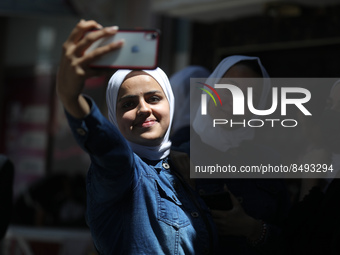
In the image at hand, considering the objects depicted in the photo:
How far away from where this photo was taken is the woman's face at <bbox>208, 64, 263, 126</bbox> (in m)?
2.59

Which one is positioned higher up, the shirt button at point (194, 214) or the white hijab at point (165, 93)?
the white hijab at point (165, 93)

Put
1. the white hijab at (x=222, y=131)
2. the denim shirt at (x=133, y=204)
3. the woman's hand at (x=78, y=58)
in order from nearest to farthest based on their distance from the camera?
1. the woman's hand at (x=78, y=58)
2. the denim shirt at (x=133, y=204)
3. the white hijab at (x=222, y=131)

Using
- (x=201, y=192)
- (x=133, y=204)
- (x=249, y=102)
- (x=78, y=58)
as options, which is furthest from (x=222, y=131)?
(x=78, y=58)

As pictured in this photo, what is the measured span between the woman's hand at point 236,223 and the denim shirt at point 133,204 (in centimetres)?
5

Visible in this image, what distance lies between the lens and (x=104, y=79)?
24.8 ft

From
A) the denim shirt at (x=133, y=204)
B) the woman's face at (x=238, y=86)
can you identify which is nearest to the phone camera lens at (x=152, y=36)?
the denim shirt at (x=133, y=204)

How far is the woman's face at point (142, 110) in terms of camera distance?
2057 millimetres

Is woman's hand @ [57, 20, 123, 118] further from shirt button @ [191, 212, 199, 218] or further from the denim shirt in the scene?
shirt button @ [191, 212, 199, 218]

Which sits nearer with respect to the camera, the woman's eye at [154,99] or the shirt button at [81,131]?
the shirt button at [81,131]

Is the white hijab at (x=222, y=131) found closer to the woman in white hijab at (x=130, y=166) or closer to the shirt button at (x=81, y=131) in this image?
the woman in white hijab at (x=130, y=166)

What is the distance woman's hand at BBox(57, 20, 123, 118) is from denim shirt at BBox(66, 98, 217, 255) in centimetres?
9

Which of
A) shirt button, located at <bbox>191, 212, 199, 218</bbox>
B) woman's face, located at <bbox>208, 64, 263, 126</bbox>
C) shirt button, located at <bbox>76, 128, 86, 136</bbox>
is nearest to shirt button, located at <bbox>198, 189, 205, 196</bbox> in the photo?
shirt button, located at <bbox>191, 212, 199, 218</bbox>

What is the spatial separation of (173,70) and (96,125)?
5.12 m

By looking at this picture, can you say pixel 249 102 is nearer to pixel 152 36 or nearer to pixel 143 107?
pixel 143 107
